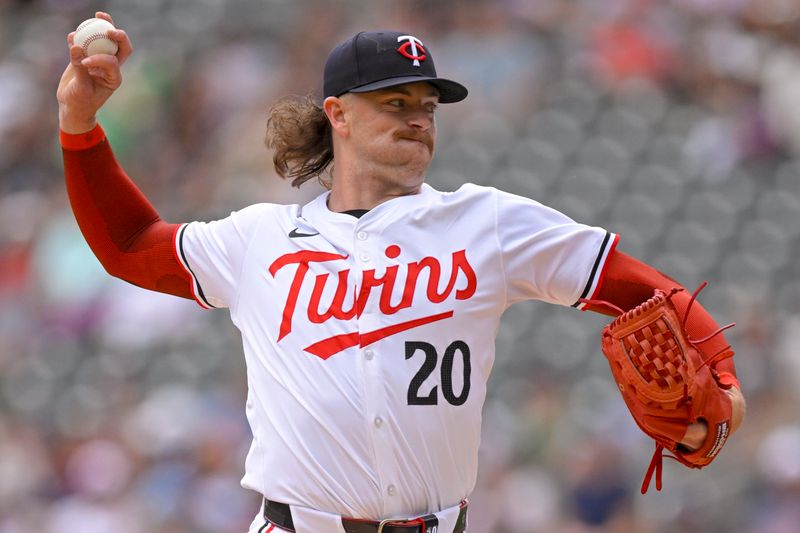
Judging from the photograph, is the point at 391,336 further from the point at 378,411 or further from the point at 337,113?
the point at 337,113

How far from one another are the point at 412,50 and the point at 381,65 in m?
0.09

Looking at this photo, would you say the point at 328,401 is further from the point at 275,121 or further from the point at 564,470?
the point at 564,470

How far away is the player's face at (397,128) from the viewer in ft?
10.2

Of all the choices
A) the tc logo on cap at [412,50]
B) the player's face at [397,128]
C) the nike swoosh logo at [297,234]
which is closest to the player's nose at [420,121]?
the player's face at [397,128]

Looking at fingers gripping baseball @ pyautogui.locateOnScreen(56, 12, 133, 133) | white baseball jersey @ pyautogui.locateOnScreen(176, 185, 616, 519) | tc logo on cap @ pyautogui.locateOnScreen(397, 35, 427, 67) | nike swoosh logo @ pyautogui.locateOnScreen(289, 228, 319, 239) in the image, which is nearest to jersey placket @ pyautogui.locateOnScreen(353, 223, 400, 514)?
white baseball jersey @ pyautogui.locateOnScreen(176, 185, 616, 519)

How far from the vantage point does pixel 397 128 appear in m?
3.10

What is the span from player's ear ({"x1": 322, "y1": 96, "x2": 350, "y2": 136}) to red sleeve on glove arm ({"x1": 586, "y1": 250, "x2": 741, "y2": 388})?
0.77 meters

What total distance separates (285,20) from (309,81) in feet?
3.16

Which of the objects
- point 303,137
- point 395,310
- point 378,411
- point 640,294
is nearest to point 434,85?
point 303,137

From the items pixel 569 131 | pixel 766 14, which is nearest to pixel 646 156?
pixel 569 131

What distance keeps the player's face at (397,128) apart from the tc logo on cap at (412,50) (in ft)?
0.21

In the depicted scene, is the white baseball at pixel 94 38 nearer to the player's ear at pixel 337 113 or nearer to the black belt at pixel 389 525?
the player's ear at pixel 337 113

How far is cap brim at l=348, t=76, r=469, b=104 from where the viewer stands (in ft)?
10.1

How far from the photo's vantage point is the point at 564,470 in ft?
20.3
